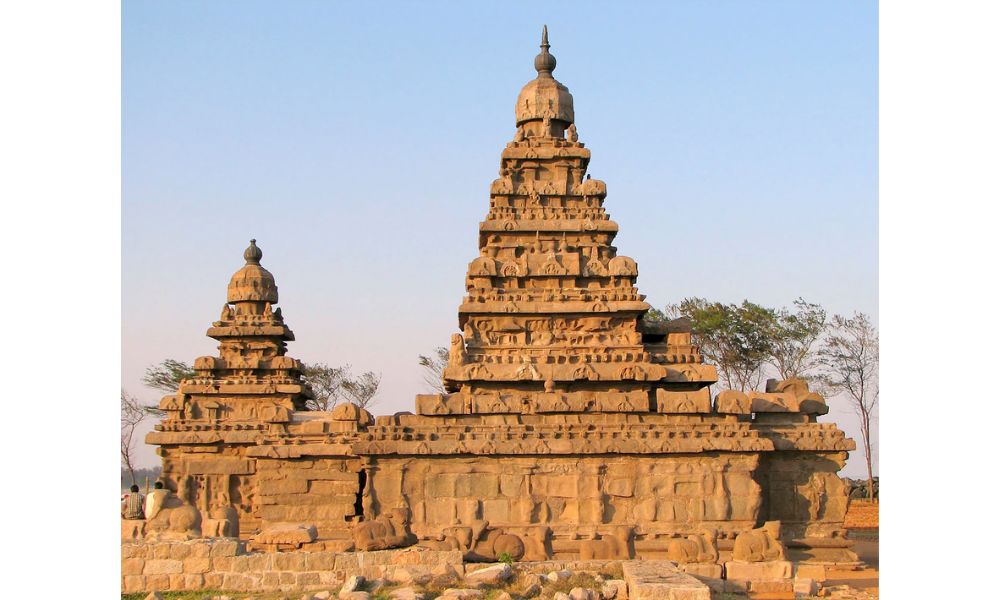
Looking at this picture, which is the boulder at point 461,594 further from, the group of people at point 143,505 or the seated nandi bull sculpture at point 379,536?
the group of people at point 143,505

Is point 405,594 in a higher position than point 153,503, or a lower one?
lower

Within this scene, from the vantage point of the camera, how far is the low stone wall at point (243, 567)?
15.7 metres

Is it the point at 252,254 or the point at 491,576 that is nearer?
the point at 491,576

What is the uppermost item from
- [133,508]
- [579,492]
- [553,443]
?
[553,443]

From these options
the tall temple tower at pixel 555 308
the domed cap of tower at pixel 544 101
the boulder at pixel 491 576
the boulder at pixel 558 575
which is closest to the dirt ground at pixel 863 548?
the tall temple tower at pixel 555 308

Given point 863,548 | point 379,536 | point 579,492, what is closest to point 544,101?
point 579,492

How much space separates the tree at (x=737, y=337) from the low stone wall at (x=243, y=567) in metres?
36.5

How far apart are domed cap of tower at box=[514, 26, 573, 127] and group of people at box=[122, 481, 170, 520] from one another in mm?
16126

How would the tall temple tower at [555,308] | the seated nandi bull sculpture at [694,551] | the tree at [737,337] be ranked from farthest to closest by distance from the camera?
1. the tree at [737,337]
2. the tall temple tower at [555,308]
3. the seated nandi bull sculpture at [694,551]

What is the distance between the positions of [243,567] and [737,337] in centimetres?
3885

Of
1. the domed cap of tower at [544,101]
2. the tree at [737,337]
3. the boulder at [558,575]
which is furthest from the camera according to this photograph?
the tree at [737,337]

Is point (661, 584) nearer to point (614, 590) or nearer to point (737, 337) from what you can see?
point (614, 590)

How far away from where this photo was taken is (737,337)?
5175 centimetres

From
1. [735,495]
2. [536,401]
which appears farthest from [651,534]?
[536,401]
